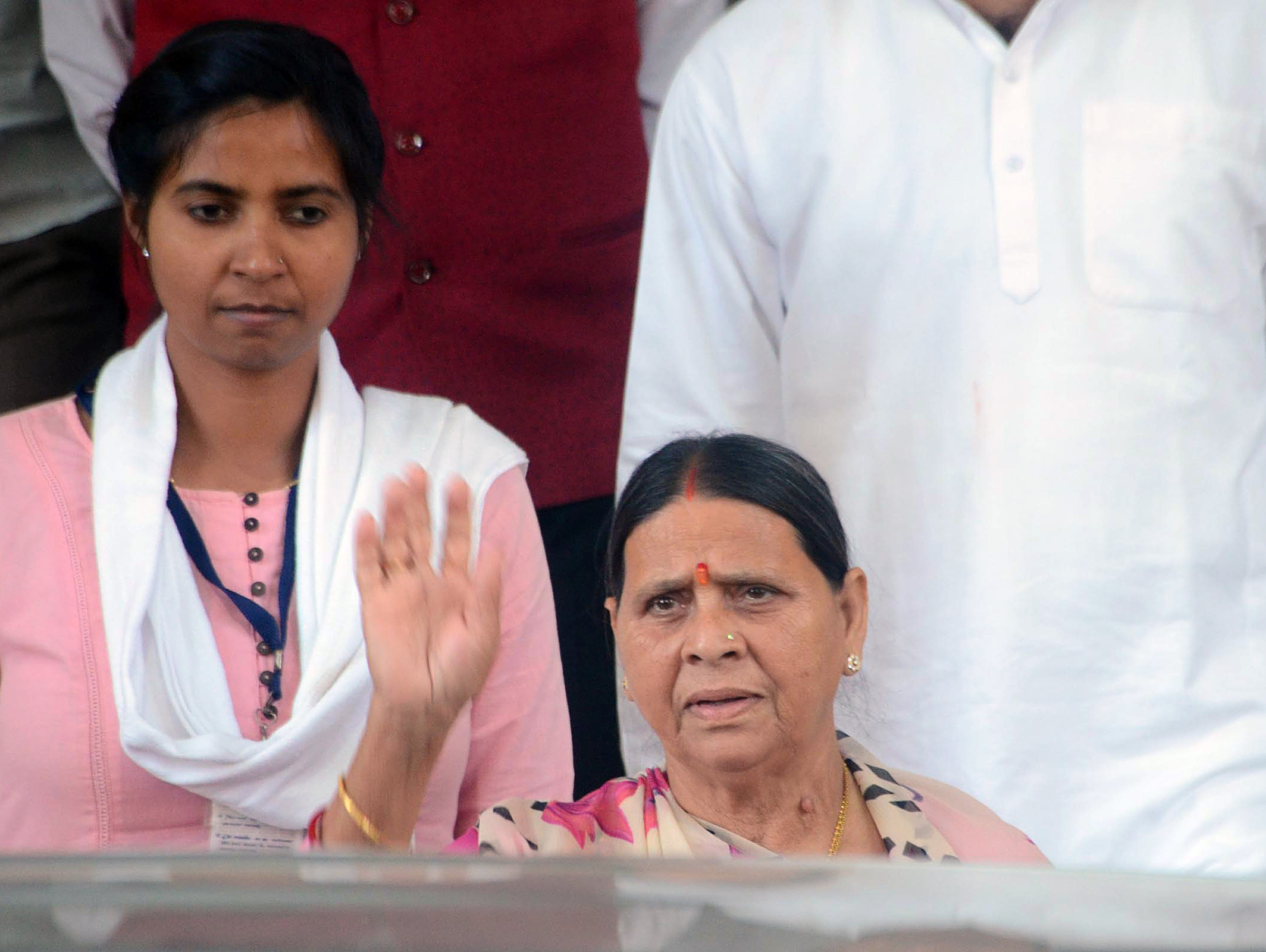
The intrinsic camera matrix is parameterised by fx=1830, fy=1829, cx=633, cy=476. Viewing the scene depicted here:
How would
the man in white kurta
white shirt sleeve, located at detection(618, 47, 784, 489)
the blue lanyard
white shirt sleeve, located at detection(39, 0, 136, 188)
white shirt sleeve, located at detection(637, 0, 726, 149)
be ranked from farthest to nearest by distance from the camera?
white shirt sleeve, located at detection(637, 0, 726, 149) → white shirt sleeve, located at detection(39, 0, 136, 188) → white shirt sleeve, located at detection(618, 47, 784, 489) → the man in white kurta → the blue lanyard

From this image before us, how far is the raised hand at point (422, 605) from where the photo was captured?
175 centimetres

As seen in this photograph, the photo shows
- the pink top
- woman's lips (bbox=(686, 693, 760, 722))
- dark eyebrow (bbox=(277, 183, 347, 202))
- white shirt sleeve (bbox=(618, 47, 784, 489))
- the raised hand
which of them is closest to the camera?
the raised hand

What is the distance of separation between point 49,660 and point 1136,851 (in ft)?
4.49

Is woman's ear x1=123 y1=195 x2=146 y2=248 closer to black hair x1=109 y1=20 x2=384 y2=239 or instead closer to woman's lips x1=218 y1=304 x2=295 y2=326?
black hair x1=109 y1=20 x2=384 y2=239

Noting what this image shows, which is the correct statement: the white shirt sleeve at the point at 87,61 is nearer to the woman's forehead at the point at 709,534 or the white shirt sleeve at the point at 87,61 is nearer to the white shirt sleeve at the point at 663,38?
the white shirt sleeve at the point at 663,38

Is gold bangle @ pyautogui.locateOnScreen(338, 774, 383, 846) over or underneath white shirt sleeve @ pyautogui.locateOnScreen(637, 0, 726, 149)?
underneath

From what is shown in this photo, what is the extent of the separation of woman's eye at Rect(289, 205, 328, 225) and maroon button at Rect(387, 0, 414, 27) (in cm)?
55

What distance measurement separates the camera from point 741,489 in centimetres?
203

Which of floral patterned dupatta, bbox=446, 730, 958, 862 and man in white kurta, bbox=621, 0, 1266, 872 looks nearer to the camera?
floral patterned dupatta, bbox=446, 730, 958, 862

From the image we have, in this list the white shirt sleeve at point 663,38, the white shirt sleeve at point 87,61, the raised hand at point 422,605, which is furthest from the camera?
the white shirt sleeve at point 663,38

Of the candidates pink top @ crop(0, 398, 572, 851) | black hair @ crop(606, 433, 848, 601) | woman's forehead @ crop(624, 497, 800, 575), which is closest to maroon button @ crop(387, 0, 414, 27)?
pink top @ crop(0, 398, 572, 851)

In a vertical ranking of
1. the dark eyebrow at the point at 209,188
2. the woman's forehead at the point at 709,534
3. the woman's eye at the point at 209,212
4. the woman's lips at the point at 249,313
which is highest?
the dark eyebrow at the point at 209,188

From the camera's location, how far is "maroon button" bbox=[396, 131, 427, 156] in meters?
2.69

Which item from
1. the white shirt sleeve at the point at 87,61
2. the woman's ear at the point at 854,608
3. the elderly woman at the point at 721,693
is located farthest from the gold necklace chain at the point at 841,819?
the white shirt sleeve at the point at 87,61
